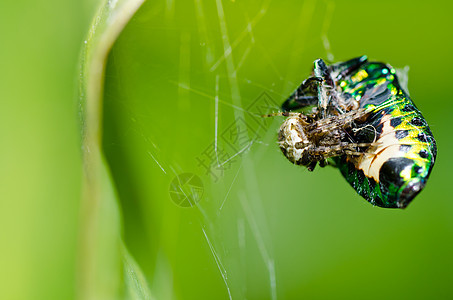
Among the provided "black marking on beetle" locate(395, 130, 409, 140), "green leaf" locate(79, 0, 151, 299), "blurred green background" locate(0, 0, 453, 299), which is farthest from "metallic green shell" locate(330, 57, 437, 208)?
"green leaf" locate(79, 0, 151, 299)

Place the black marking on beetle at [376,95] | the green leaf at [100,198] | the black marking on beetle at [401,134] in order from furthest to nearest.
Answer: the black marking on beetle at [376,95]
the black marking on beetle at [401,134]
the green leaf at [100,198]

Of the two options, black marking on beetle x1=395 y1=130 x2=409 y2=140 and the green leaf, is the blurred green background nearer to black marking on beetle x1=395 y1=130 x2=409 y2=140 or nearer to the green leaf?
the green leaf

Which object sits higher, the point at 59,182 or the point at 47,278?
the point at 59,182

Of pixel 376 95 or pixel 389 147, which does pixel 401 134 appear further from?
pixel 376 95

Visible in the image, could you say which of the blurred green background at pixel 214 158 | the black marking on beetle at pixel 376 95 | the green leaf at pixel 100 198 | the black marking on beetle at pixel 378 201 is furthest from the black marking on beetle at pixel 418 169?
the green leaf at pixel 100 198

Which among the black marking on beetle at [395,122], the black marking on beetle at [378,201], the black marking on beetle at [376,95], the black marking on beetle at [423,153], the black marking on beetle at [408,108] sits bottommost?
the black marking on beetle at [378,201]

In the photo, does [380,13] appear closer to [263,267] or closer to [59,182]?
[263,267]

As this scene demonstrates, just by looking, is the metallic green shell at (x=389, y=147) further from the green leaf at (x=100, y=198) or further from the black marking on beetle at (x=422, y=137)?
the green leaf at (x=100, y=198)

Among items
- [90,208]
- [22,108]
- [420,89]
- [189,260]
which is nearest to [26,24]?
[22,108]
